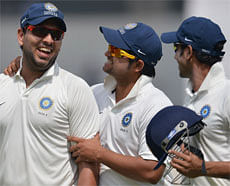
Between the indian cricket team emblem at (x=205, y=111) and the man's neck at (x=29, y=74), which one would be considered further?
the man's neck at (x=29, y=74)

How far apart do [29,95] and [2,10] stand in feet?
9.92

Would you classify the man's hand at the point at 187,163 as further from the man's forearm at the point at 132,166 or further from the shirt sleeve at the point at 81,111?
the shirt sleeve at the point at 81,111

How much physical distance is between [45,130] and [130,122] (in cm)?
56

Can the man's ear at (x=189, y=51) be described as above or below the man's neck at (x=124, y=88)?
above

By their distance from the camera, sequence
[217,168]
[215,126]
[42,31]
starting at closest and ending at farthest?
1. [217,168]
2. [215,126]
3. [42,31]

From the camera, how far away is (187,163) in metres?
3.12

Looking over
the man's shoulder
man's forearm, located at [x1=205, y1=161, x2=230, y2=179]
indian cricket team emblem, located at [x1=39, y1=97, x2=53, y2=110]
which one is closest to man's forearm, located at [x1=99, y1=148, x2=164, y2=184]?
man's forearm, located at [x1=205, y1=161, x2=230, y2=179]

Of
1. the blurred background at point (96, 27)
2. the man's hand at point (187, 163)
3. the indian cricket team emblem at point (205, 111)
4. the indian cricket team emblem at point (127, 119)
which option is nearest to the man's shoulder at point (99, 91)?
the indian cricket team emblem at point (127, 119)

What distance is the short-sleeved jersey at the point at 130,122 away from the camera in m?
3.39

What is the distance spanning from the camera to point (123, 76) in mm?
3727

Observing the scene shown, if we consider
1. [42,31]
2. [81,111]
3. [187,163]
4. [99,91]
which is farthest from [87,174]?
[42,31]

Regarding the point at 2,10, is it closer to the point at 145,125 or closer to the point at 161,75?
the point at 161,75

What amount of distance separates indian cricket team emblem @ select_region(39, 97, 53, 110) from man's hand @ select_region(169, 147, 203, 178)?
855 millimetres

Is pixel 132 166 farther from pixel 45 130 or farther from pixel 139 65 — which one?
A: pixel 139 65
